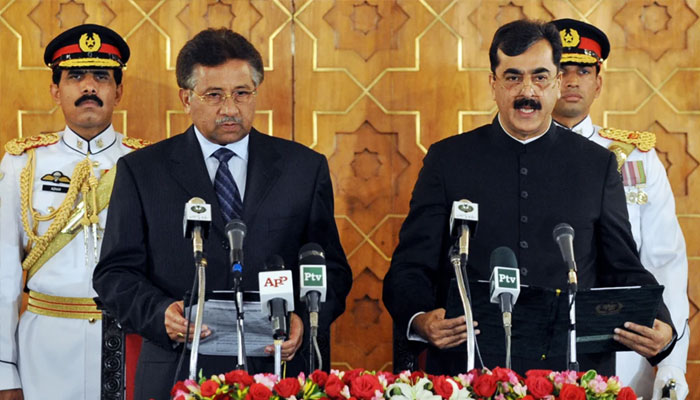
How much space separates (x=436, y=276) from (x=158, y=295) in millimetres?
917

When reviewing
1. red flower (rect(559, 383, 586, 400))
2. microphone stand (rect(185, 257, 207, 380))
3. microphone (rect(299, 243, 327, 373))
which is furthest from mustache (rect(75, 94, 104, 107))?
red flower (rect(559, 383, 586, 400))

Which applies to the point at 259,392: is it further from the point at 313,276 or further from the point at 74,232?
the point at 74,232

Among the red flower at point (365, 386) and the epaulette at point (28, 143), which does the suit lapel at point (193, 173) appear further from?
the epaulette at point (28, 143)

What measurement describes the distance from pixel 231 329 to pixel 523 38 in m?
1.40

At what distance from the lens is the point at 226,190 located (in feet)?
11.6

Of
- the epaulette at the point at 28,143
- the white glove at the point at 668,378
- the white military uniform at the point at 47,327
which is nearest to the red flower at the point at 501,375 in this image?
the white glove at the point at 668,378

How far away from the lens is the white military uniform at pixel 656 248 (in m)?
4.46

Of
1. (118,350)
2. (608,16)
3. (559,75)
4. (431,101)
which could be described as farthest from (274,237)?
(608,16)

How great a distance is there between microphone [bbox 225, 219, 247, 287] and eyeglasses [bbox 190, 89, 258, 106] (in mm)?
845

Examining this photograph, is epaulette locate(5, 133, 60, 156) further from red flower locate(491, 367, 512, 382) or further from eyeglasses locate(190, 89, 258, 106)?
red flower locate(491, 367, 512, 382)

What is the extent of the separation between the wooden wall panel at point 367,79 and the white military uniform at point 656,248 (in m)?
0.45

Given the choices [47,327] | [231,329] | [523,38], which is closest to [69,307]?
[47,327]

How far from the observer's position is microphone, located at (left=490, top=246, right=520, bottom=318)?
109 inches

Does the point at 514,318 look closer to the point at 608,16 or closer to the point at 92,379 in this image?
the point at 92,379
